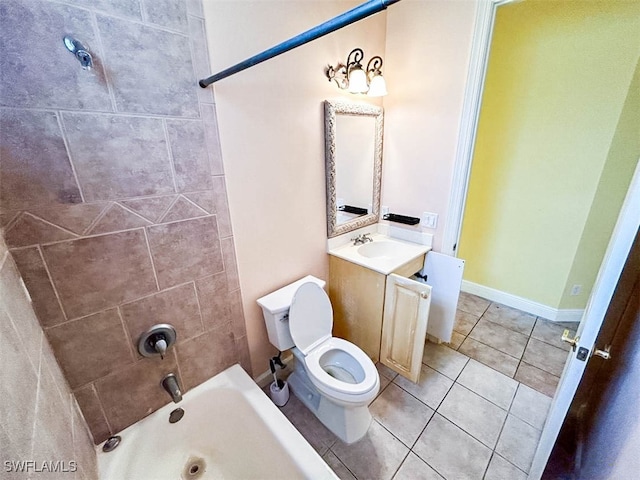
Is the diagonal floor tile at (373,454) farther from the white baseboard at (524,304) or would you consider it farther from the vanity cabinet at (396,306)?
the white baseboard at (524,304)

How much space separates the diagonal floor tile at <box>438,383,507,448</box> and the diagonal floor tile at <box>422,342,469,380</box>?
0.48 ft

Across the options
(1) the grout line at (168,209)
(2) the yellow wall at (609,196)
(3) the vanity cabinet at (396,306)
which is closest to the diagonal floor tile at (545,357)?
(2) the yellow wall at (609,196)

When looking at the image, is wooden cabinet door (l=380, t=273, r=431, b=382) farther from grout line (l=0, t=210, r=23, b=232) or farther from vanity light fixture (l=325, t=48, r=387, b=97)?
grout line (l=0, t=210, r=23, b=232)

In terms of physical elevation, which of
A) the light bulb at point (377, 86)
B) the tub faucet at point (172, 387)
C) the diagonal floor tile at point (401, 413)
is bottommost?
the diagonal floor tile at point (401, 413)

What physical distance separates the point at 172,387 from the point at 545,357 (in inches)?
98.4

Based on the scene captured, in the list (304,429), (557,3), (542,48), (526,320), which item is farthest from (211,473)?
(557,3)

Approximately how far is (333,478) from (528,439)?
1.22m

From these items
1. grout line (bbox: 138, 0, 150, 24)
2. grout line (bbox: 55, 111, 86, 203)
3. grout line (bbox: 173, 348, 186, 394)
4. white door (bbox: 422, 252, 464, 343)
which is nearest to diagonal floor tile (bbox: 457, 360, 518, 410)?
white door (bbox: 422, 252, 464, 343)

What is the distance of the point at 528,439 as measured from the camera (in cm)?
140

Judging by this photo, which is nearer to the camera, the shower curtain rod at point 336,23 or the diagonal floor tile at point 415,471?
the shower curtain rod at point 336,23

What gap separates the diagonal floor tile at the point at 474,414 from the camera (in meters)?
1.44

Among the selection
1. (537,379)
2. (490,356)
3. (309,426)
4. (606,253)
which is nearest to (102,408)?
(309,426)

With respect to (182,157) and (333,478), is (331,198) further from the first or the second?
(333,478)

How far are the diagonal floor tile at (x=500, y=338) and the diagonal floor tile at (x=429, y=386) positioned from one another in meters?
0.59
